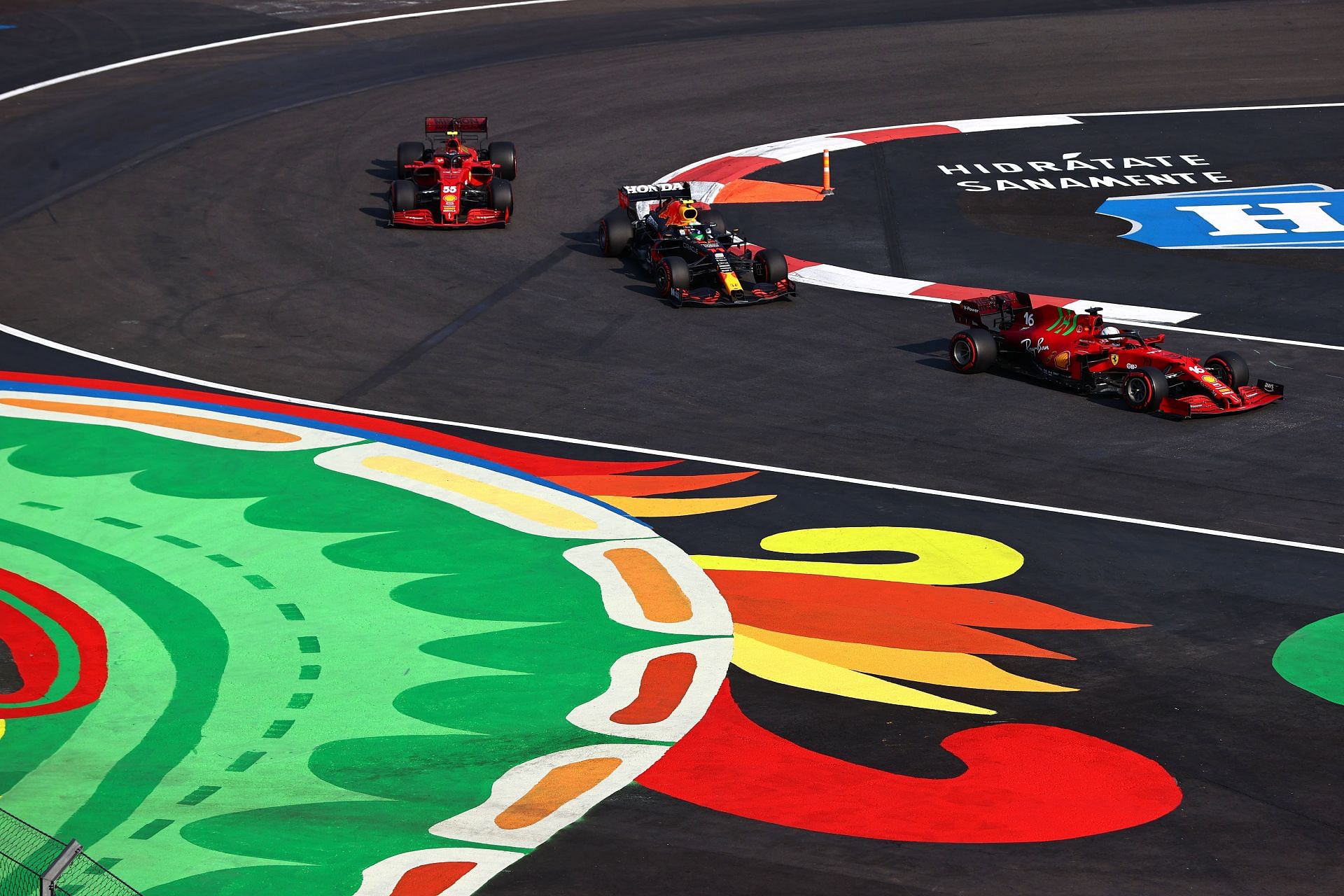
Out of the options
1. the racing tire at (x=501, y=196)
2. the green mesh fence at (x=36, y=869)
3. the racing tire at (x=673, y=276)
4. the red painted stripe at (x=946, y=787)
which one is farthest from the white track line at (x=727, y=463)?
the green mesh fence at (x=36, y=869)

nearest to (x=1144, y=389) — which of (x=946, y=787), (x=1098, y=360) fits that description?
(x=1098, y=360)

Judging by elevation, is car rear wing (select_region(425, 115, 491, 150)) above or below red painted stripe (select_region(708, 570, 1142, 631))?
above

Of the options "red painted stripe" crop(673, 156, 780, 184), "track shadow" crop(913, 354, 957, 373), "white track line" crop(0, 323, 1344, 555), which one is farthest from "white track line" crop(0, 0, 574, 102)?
"track shadow" crop(913, 354, 957, 373)

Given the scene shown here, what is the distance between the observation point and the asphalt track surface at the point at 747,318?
43.8 ft

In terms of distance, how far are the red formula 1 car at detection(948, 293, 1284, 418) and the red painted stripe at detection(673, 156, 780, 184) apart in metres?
12.3

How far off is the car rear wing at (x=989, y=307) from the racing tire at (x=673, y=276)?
5205 mm

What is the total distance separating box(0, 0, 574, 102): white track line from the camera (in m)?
44.7

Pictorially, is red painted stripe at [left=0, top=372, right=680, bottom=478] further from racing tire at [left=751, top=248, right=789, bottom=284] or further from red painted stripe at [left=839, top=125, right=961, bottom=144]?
red painted stripe at [left=839, top=125, right=961, bottom=144]

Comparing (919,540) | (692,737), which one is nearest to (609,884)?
(692,737)

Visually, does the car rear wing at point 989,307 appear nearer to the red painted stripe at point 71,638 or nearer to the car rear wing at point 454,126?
the car rear wing at point 454,126

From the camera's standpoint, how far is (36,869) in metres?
11.3

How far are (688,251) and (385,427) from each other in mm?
8586

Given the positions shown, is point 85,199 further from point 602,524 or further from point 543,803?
point 543,803

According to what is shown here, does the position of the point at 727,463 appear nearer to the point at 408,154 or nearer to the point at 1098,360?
the point at 1098,360
